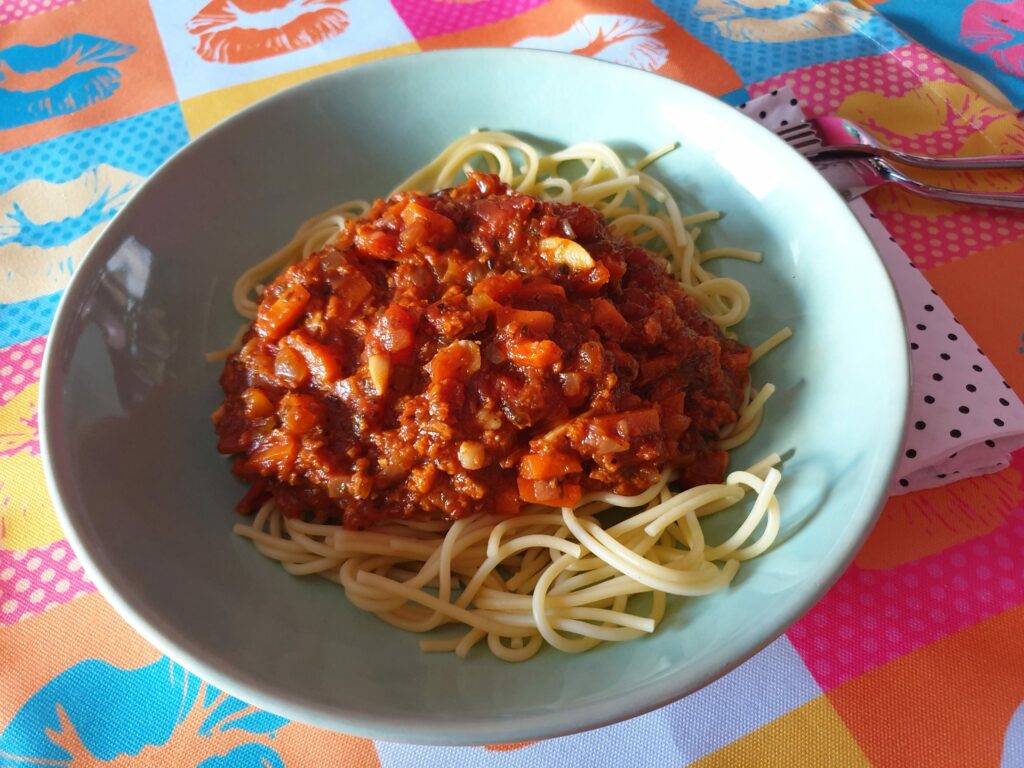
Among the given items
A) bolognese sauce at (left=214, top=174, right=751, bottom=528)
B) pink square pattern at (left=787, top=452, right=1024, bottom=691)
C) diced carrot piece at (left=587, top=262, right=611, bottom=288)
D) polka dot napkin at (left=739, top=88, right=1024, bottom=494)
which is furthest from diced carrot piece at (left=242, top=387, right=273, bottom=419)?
polka dot napkin at (left=739, top=88, right=1024, bottom=494)

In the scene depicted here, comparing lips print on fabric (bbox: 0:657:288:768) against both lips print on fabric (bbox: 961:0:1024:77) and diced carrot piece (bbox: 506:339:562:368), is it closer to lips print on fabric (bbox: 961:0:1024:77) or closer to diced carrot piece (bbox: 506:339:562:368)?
diced carrot piece (bbox: 506:339:562:368)

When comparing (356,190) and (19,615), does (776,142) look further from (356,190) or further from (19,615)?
(19,615)

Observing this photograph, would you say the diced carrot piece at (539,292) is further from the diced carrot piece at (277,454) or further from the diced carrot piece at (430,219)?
the diced carrot piece at (277,454)

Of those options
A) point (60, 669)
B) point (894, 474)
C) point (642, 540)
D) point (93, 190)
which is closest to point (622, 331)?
point (642, 540)

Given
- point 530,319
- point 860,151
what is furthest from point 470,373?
point 860,151

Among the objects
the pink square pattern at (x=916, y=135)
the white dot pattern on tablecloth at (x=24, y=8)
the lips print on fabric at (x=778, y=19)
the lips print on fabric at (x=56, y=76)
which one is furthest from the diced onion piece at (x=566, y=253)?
the white dot pattern on tablecloth at (x=24, y=8)
